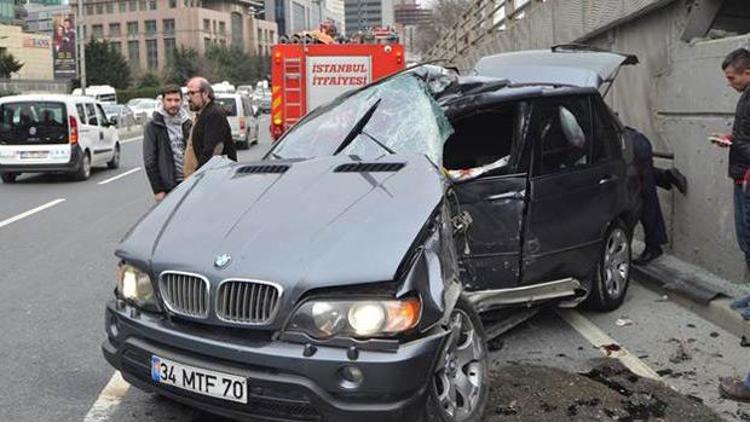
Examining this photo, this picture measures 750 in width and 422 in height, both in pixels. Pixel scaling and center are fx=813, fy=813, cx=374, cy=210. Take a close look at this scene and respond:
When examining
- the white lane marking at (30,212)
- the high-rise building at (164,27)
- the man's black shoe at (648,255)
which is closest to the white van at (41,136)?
the white lane marking at (30,212)

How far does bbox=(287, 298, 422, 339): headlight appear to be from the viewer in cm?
322

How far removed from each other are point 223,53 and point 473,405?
119736mm

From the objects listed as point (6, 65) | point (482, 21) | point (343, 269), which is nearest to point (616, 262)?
point (343, 269)

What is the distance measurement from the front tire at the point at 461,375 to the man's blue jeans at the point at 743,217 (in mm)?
2552

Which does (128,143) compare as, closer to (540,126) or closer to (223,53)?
(540,126)

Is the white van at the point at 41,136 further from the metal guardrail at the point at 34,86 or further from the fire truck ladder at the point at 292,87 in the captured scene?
the metal guardrail at the point at 34,86

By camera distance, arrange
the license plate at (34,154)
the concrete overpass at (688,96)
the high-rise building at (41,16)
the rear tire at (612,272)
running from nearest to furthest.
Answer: the rear tire at (612,272)
the concrete overpass at (688,96)
the license plate at (34,154)
the high-rise building at (41,16)

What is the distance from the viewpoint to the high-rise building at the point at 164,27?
131000 millimetres

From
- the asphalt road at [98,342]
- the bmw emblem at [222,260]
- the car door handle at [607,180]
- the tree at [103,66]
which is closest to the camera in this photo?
the bmw emblem at [222,260]

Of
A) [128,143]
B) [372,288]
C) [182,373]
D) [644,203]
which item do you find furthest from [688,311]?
[128,143]

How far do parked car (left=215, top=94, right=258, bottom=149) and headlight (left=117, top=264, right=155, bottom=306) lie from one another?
20.8m

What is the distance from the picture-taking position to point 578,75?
22.2 feet

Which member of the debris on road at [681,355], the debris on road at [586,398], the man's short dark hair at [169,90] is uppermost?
the man's short dark hair at [169,90]

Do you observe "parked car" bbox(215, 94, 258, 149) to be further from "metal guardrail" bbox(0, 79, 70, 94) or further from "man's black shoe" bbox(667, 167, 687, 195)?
"metal guardrail" bbox(0, 79, 70, 94)
